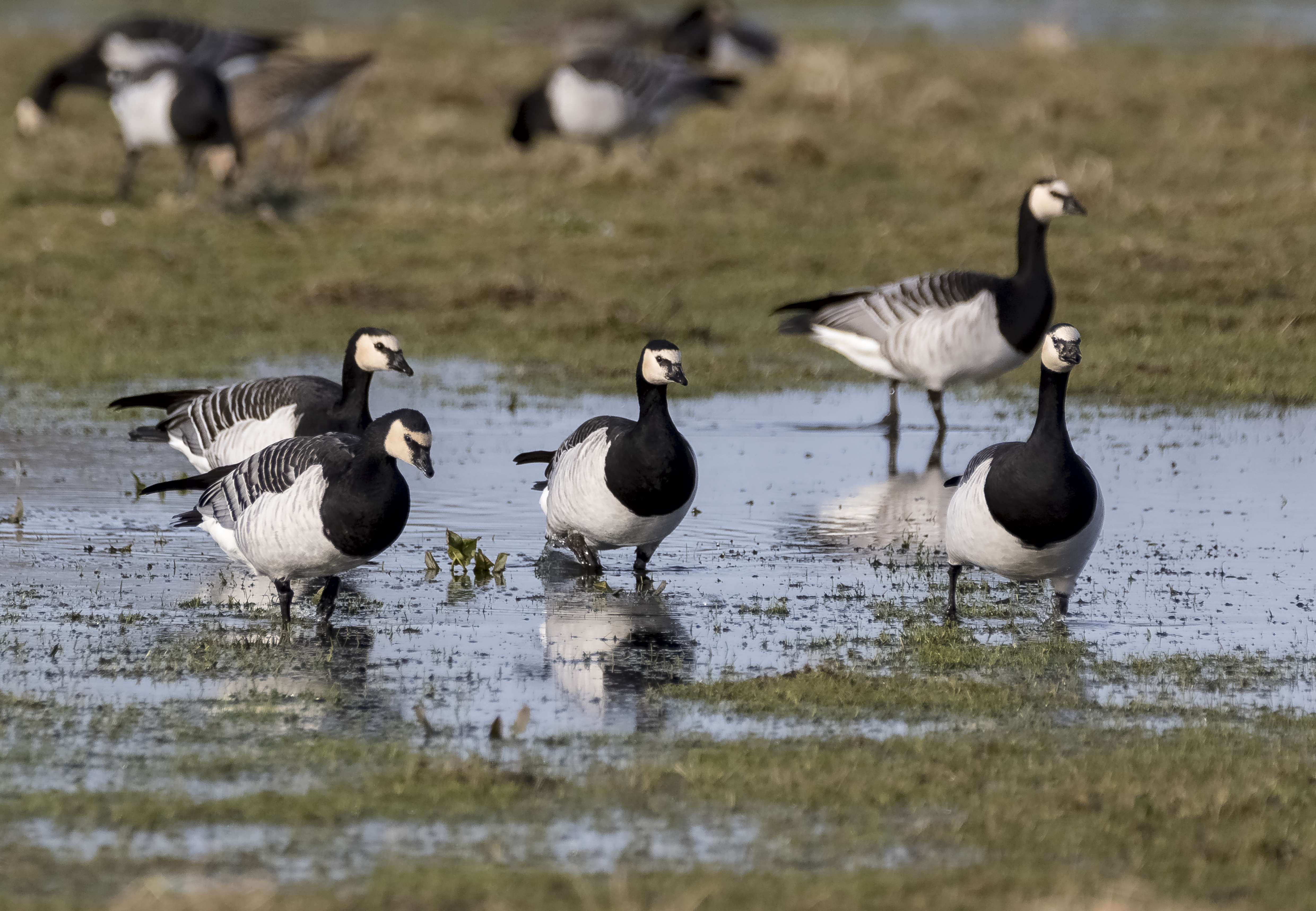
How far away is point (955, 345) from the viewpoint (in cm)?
1277

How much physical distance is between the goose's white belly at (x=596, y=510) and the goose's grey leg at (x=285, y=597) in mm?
1523

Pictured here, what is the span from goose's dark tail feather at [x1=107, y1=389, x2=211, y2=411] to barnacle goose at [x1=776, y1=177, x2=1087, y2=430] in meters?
4.57

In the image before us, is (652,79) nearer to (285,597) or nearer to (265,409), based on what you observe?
(265,409)

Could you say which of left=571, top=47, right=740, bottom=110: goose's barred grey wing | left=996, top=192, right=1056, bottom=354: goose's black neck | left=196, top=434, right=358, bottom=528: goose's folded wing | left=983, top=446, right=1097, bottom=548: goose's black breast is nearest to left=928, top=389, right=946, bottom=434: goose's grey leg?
left=996, top=192, right=1056, bottom=354: goose's black neck

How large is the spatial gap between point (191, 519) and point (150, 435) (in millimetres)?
2150

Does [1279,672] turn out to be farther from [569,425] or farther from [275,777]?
[569,425]

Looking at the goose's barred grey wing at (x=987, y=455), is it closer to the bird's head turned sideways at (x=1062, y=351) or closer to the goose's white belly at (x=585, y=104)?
the bird's head turned sideways at (x=1062, y=351)

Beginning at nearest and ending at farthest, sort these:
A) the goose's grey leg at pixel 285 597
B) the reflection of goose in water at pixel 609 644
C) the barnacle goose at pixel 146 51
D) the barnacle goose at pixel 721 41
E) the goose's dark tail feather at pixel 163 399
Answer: the reflection of goose in water at pixel 609 644
the goose's grey leg at pixel 285 597
the goose's dark tail feather at pixel 163 399
the barnacle goose at pixel 146 51
the barnacle goose at pixel 721 41

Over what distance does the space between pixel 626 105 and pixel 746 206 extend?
3.58 meters

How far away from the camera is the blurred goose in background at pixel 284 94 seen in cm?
2225

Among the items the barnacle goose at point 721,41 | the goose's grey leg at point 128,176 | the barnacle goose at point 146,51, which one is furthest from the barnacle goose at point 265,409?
the barnacle goose at point 721,41

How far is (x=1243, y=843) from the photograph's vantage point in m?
5.41

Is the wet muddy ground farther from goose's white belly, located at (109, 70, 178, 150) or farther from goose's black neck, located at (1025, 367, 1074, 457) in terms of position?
goose's white belly, located at (109, 70, 178, 150)

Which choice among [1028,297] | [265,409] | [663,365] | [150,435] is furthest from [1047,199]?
[150,435]
